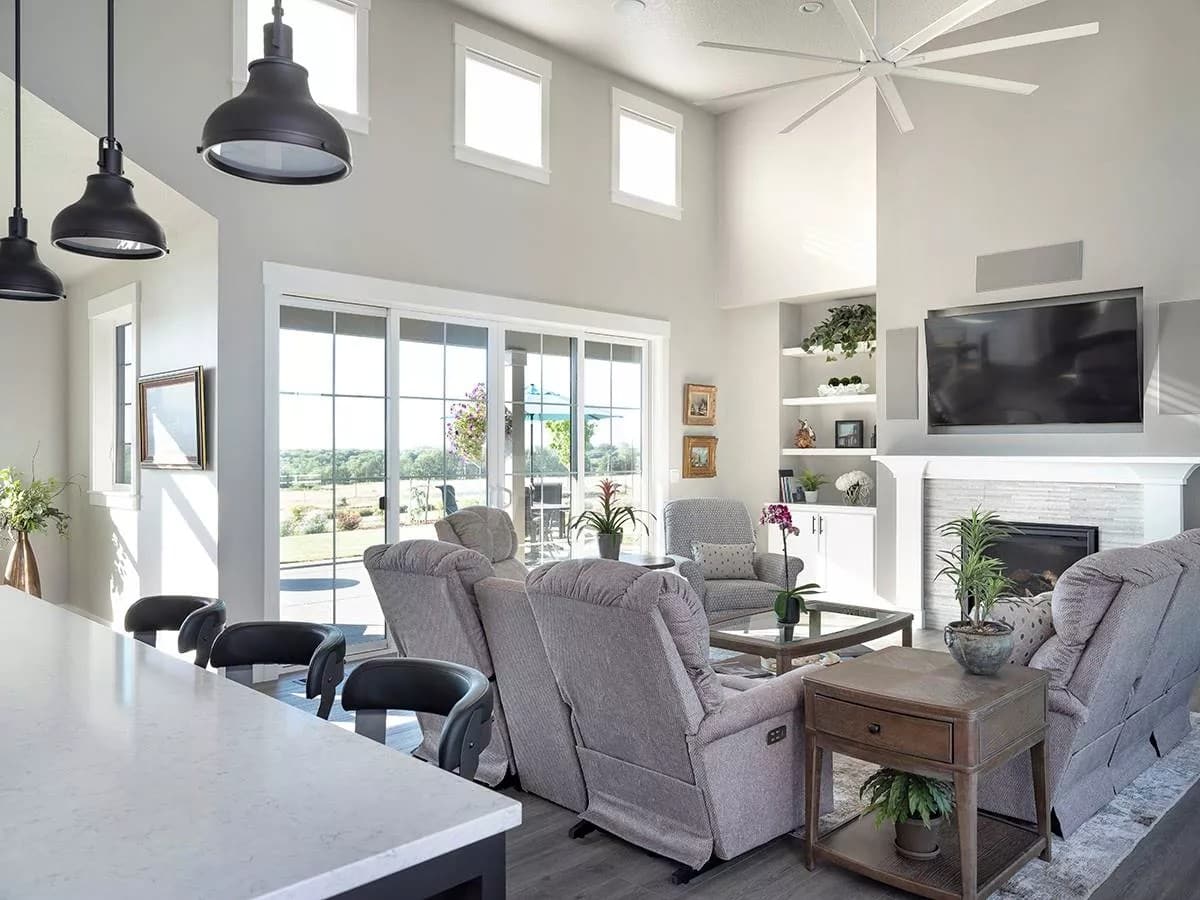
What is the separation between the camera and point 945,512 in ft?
21.9

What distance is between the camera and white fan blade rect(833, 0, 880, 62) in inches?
155

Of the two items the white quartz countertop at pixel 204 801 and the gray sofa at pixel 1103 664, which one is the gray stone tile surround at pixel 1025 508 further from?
the white quartz countertop at pixel 204 801

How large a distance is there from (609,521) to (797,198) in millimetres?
3589

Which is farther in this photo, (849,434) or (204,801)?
(849,434)

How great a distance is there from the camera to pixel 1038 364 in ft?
20.3

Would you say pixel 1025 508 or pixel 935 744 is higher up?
pixel 1025 508

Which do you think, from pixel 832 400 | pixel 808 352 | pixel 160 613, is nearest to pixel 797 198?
pixel 808 352

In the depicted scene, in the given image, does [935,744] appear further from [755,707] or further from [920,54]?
→ [920,54]

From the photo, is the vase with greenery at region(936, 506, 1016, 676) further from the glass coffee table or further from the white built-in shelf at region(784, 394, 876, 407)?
the white built-in shelf at region(784, 394, 876, 407)

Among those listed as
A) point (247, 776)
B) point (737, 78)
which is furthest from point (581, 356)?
point (247, 776)

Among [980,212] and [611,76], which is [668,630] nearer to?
[980,212]

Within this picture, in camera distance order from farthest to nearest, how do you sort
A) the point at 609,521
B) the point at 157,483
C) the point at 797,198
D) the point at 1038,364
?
the point at 797,198
the point at 1038,364
the point at 609,521
the point at 157,483

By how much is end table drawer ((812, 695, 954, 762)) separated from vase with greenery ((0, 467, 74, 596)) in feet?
20.3

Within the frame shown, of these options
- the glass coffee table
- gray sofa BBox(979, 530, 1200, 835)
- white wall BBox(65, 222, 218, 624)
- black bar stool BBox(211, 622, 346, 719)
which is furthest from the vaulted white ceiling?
black bar stool BBox(211, 622, 346, 719)
